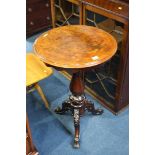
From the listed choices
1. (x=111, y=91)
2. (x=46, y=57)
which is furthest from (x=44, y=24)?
(x=46, y=57)

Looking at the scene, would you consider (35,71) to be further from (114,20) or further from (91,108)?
(114,20)

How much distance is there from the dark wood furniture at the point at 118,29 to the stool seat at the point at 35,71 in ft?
1.64

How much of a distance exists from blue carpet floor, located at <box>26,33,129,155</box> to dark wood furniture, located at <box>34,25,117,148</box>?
11cm

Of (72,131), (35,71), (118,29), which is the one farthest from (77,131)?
(118,29)

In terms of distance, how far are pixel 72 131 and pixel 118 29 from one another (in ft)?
3.00

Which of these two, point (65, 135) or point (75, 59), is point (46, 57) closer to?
point (75, 59)

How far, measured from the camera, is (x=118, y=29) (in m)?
1.83

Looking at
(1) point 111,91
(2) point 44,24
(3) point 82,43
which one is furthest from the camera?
(2) point 44,24

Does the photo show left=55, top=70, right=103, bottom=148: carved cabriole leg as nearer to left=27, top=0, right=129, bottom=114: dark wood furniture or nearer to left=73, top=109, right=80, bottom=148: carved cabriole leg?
left=73, top=109, right=80, bottom=148: carved cabriole leg

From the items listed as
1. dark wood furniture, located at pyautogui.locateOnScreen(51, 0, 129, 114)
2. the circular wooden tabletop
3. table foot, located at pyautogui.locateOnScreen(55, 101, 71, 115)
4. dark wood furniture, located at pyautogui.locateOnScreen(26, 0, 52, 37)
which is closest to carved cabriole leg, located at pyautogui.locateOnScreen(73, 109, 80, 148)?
table foot, located at pyautogui.locateOnScreen(55, 101, 71, 115)
